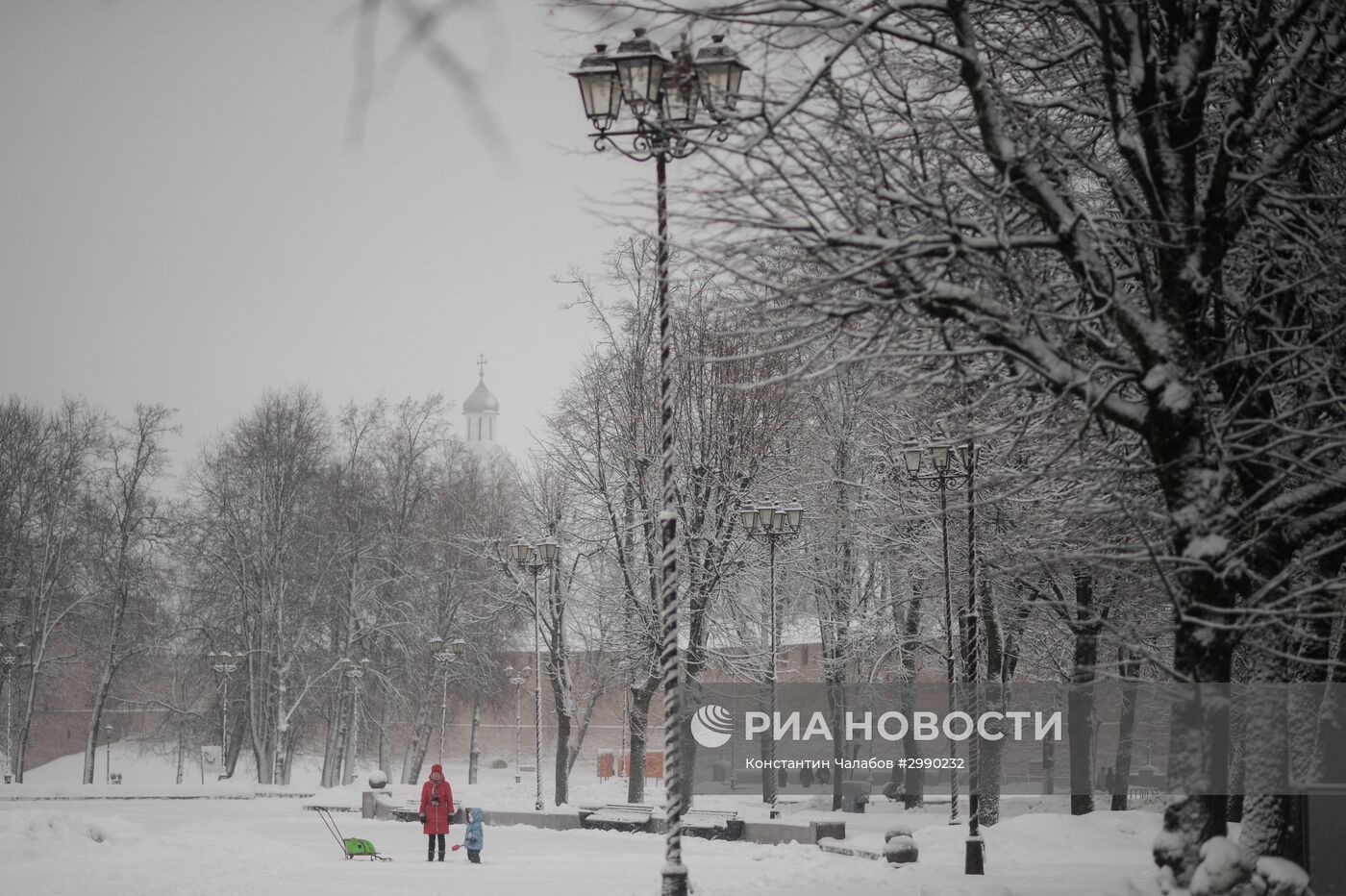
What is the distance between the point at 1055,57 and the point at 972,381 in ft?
8.73

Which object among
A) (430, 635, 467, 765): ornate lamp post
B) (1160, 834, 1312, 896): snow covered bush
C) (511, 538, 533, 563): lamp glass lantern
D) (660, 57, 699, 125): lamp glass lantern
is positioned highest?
(660, 57, 699, 125): lamp glass lantern

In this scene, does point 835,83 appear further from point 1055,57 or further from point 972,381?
point 972,381

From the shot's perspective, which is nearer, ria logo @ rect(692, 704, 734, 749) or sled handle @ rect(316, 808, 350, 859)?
sled handle @ rect(316, 808, 350, 859)

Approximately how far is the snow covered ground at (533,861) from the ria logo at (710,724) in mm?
4000

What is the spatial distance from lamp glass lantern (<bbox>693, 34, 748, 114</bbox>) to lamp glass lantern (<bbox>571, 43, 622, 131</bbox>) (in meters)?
1.57

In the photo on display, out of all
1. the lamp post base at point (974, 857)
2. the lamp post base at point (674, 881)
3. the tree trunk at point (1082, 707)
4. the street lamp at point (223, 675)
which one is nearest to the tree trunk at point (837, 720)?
the tree trunk at point (1082, 707)

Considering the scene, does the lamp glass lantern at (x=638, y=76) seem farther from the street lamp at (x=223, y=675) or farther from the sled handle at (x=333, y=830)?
the street lamp at (x=223, y=675)

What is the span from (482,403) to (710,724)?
106 metres

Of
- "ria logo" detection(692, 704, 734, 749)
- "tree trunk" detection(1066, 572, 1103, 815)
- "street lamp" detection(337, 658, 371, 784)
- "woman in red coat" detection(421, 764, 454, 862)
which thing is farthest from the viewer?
"street lamp" detection(337, 658, 371, 784)

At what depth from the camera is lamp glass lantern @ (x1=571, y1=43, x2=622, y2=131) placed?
1233cm

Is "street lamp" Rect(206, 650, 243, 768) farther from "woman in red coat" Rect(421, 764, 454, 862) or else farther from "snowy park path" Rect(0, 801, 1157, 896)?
"woman in red coat" Rect(421, 764, 454, 862)

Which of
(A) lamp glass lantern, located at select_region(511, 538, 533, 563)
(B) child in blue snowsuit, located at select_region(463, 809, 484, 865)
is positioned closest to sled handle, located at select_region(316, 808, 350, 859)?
(B) child in blue snowsuit, located at select_region(463, 809, 484, 865)

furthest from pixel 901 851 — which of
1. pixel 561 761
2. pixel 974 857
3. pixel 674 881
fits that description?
pixel 561 761

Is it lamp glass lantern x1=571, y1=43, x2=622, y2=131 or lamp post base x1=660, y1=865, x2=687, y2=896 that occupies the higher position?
lamp glass lantern x1=571, y1=43, x2=622, y2=131
